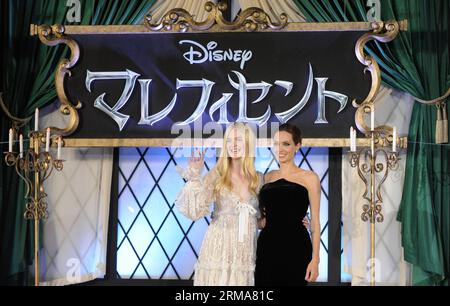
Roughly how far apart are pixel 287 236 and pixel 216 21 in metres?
1.27

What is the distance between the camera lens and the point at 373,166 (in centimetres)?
423

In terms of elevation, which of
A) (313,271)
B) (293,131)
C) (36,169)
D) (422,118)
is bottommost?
(313,271)

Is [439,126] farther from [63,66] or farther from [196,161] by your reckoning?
[63,66]

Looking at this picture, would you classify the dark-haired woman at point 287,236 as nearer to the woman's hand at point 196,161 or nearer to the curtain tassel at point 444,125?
the woman's hand at point 196,161

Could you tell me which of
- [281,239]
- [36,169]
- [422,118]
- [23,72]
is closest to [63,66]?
[23,72]

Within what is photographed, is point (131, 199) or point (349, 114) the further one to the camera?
point (131, 199)

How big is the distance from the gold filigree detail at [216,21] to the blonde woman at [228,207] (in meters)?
0.69

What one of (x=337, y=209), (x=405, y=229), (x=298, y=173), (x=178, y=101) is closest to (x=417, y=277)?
(x=405, y=229)

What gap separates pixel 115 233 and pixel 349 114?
1.53 meters

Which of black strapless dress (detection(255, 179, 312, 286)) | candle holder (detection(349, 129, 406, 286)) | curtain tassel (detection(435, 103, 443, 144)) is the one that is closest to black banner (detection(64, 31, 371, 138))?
candle holder (detection(349, 129, 406, 286))

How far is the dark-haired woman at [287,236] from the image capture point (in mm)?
4145

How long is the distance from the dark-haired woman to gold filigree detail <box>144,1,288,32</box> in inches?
36.1

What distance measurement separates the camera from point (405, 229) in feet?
15.0
